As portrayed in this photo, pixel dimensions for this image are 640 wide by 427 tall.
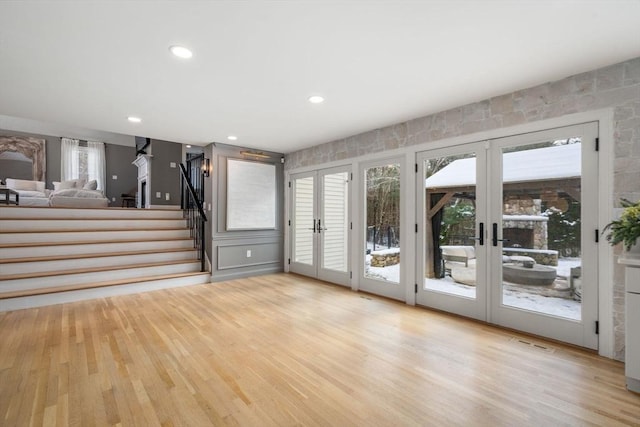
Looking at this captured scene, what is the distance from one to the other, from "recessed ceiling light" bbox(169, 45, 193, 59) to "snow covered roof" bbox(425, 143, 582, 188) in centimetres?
313

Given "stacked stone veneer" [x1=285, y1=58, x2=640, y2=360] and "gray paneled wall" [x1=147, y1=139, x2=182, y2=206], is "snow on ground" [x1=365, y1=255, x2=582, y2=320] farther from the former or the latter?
"gray paneled wall" [x1=147, y1=139, x2=182, y2=206]

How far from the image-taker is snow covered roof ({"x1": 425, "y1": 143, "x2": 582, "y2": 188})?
282 cm

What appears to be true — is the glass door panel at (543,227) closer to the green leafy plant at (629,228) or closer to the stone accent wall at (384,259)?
the green leafy plant at (629,228)

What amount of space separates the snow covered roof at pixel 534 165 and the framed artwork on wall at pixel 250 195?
3.76m

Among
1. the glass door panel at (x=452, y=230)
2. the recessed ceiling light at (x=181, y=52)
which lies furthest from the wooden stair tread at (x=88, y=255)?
the glass door panel at (x=452, y=230)

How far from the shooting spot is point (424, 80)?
2.87m

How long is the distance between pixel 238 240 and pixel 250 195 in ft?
3.07

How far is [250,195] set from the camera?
5949 millimetres

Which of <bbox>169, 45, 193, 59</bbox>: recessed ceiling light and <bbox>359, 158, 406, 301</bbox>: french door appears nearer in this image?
<bbox>169, 45, 193, 59</bbox>: recessed ceiling light

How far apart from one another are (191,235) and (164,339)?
3580 mm

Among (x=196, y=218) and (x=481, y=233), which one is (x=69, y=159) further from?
(x=481, y=233)

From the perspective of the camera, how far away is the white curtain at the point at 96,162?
954 cm

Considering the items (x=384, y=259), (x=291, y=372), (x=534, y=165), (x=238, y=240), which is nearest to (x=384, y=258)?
(x=384, y=259)

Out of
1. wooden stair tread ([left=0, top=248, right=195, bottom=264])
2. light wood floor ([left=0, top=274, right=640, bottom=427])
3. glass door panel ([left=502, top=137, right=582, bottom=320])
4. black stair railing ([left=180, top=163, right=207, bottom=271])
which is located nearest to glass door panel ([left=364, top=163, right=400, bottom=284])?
light wood floor ([left=0, top=274, right=640, bottom=427])
